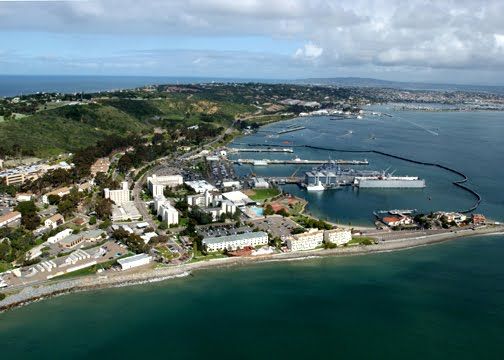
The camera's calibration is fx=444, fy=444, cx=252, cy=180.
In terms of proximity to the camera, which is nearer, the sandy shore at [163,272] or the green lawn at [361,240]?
the sandy shore at [163,272]

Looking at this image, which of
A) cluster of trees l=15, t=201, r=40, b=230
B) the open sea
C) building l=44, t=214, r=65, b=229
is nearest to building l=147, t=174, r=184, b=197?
building l=44, t=214, r=65, b=229

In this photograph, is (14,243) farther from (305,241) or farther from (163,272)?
(305,241)

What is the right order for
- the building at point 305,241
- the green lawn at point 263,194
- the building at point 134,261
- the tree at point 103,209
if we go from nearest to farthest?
1. the building at point 134,261
2. the building at point 305,241
3. the tree at point 103,209
4. the green lawn at point 263,194

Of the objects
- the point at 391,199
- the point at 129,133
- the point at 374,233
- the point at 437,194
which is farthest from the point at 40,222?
the point at 129,133

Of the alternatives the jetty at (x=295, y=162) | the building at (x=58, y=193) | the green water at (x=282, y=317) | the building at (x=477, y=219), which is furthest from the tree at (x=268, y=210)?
the jetty at (x=295, y=162)

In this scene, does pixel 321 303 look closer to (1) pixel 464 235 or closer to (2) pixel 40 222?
(1) pixel 464 235

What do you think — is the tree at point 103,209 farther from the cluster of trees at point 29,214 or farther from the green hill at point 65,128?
the green hill at point 65,128
